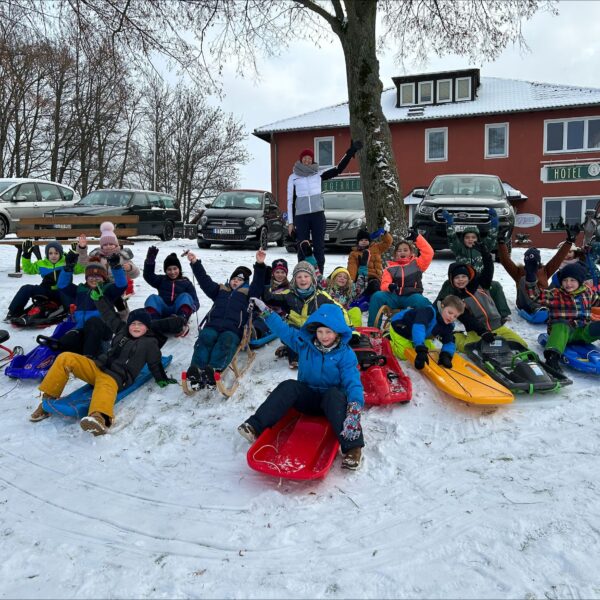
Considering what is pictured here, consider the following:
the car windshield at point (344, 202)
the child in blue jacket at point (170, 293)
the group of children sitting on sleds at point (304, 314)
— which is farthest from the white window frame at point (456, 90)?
the child in blue jacket at point (170, 293)

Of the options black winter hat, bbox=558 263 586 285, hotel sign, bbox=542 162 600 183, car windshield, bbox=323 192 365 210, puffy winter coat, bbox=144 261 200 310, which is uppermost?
hotel sign, bbox=542 162 600 183

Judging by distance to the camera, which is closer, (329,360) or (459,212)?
(329,360)

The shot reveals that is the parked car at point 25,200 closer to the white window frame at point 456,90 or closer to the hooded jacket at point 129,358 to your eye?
the hooded jacket at point 129,358

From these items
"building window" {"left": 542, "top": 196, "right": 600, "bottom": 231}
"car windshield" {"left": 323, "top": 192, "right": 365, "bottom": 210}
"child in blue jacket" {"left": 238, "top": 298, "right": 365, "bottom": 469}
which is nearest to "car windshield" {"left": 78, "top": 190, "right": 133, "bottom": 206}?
"car windshield" {"left": 323, "top": 192, "right": 365, "bottom": 210}

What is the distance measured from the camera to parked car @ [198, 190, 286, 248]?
13406 millimetres

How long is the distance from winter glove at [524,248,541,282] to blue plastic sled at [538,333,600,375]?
1563 mm

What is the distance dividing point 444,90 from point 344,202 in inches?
600

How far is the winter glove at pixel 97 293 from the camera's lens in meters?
5.81

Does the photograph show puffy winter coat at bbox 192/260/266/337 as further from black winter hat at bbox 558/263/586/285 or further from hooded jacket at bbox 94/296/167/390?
black winter hat at bbox 558/263/586/285

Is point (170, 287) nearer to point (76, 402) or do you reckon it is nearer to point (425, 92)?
point (76, 402)

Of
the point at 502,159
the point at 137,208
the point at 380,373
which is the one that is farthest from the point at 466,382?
the point at 502,159

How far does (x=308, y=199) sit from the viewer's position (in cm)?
763

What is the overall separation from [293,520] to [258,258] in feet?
8.83

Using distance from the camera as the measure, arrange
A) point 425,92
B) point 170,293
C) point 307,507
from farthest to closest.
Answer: point 425,92
point 170,293
point 307,507
